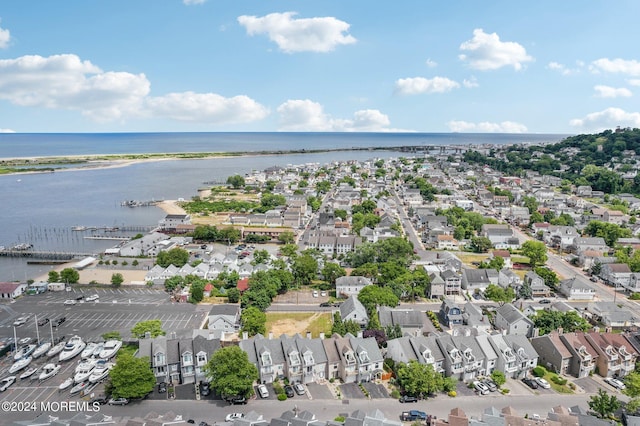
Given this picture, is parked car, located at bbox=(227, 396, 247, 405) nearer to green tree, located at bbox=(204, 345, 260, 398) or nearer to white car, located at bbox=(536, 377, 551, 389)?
green tree, located at bbox=(204, 345, 260, 398)

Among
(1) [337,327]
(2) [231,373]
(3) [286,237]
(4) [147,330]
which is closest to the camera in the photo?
(2) [231,373]

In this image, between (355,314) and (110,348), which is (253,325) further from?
(110,348)

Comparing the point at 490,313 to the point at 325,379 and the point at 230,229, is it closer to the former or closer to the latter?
the point at 325,379

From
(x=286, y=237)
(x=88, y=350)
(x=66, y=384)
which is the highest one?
(x=286, y=237)

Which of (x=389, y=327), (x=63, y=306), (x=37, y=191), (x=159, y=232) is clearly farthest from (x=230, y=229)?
(x=37, y=191)

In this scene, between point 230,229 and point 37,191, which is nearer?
point 230,229

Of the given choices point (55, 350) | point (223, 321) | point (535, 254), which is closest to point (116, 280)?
point (55, 350)
